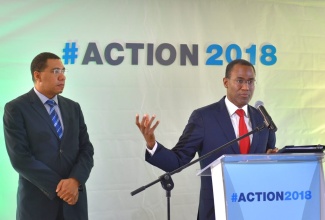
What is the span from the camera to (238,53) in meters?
3.98

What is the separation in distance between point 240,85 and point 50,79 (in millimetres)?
1387

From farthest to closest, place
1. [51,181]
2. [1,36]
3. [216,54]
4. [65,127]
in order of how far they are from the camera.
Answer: [216,54], [1,36], [65,127], [51,181]

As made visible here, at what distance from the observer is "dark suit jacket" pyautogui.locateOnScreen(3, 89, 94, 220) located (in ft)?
9.12

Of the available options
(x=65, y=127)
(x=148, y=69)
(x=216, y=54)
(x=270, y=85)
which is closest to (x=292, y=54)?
(x=270, y=85)

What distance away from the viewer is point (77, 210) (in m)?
2.91

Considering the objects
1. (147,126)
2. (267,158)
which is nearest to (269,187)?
(267,158)

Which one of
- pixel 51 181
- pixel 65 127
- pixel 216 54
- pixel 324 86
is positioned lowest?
pixel 51 181

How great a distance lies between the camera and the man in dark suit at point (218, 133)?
249 cm

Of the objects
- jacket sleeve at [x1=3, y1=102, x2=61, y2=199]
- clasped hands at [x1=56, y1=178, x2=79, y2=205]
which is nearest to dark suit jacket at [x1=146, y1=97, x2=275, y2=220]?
clasped hands at [x1=56, y1=178, x2=79, y2=205]

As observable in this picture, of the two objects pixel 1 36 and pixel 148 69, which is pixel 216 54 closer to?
pixel 148 69

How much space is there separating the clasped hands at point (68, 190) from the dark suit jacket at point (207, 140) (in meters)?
0.73

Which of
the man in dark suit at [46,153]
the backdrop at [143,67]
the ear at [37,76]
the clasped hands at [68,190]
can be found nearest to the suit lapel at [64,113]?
the man in dark suit at [46,153]

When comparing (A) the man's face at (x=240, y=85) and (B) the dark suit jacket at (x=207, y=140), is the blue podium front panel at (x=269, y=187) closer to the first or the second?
(B) the dark suit jacket at (x=207, y=140)

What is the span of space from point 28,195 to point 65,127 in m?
0.54
